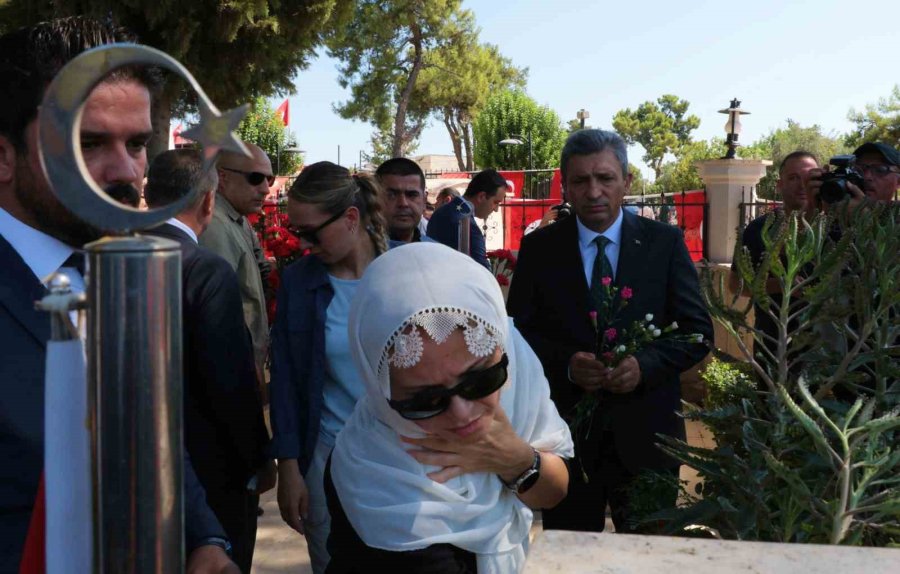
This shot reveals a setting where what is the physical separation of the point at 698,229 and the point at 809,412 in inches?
286

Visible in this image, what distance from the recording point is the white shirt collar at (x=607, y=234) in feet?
11.4

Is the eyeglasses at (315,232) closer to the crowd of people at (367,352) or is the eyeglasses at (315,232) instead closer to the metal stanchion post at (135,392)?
the crowd of people at (367,352)

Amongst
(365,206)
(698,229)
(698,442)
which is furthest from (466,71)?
(365,206)

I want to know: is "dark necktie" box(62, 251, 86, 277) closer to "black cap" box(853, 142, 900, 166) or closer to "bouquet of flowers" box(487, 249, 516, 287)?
"black cap" box(853, 142, 900, 166)

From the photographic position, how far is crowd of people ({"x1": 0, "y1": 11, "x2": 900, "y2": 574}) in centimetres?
126

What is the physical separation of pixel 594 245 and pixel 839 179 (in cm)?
116

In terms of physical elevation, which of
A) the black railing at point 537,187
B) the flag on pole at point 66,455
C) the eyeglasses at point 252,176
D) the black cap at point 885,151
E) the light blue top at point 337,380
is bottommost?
the light blue top at point 337,380

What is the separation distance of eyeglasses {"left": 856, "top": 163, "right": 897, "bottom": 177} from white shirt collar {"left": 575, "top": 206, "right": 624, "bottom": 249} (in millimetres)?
1177

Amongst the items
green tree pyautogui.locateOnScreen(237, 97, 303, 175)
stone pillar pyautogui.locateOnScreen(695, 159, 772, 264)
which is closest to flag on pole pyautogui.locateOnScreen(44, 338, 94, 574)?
stone pillar pyautogui.locateOnScreen(695, 159, 772, 264)

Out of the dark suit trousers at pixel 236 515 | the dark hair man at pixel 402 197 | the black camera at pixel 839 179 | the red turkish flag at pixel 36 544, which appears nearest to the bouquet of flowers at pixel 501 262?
the dark hair man at pixel 402 197

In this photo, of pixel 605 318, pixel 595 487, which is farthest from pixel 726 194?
pixel 595 487

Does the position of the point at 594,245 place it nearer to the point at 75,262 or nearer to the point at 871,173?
the point at 871,173

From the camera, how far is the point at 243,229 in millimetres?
4617

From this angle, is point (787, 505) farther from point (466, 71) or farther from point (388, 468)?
point (466, 71)
